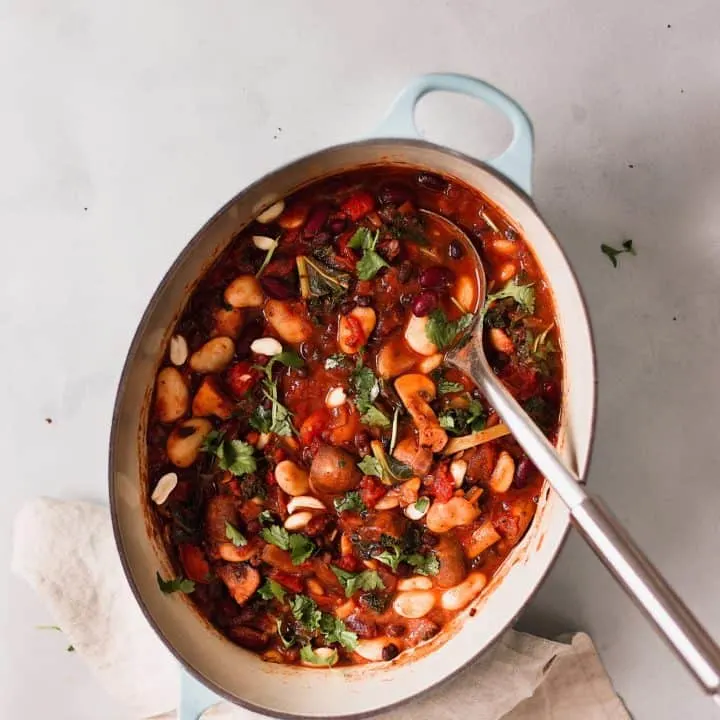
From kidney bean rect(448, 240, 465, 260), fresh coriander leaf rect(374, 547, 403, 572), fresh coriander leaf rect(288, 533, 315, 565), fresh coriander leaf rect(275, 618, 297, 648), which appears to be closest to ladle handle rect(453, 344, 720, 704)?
kidney bean rect(448, 240, 465, 260)

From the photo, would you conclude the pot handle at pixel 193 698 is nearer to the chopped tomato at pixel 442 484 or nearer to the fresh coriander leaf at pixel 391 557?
the fresh coriander leaf at pixel 391 557

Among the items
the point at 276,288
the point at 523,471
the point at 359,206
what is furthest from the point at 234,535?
the point at 359,206

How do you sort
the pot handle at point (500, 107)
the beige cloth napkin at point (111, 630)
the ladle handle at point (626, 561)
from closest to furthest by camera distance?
1. the ladle handle at point (626, 561)
2. the pot handle at point (500, 107)
3. the beige cloth napkin at point (111, 630)

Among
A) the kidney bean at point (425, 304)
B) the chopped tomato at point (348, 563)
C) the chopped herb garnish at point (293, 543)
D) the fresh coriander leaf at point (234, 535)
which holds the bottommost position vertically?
the chopped tomato at point (348, 563)

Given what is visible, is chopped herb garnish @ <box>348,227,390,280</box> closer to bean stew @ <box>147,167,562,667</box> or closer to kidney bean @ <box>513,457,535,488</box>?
bean stew @ <box>147,167,562,667</box>

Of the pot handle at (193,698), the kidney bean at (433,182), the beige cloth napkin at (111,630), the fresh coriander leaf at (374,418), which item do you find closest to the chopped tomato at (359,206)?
the kidney bean at (433,182)

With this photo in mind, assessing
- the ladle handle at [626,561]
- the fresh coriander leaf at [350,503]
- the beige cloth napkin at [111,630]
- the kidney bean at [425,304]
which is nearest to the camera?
the ladle handle at [626,561]
